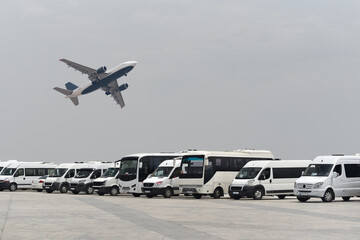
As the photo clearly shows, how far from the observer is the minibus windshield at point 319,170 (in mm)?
28125

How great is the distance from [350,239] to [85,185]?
29090mm

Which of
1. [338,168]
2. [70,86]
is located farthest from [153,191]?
[70,86]

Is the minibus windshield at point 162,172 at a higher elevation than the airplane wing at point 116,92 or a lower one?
lower

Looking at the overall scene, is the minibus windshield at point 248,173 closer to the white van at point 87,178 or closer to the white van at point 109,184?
the white van at point 109,184

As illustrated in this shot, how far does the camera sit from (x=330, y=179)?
27797 millimetres

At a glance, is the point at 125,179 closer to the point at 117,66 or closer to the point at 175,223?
the point at 175,223

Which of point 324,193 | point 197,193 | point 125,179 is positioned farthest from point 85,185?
point 324,193

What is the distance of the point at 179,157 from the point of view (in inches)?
1387

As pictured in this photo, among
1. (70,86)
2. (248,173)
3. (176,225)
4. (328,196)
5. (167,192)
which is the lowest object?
(176,225)

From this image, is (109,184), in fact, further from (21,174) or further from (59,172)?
(21,174)

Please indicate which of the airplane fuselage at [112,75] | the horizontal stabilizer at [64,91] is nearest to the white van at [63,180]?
the airplane fuselage at [112,75]

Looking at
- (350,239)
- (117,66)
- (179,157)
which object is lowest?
(350,239)

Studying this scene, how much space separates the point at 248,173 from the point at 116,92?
A: 140ft

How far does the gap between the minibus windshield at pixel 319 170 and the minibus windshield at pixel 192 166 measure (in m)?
5.78
